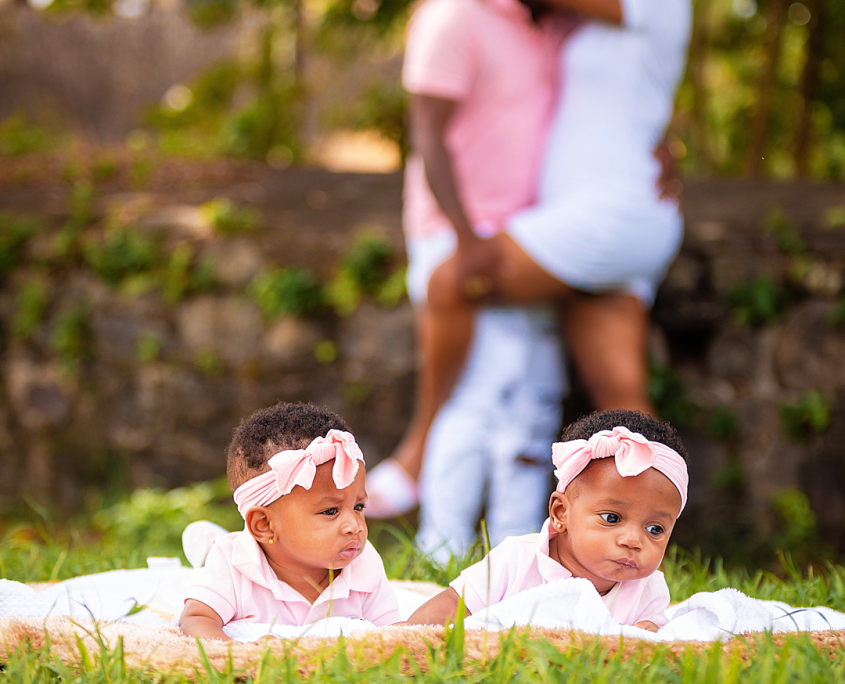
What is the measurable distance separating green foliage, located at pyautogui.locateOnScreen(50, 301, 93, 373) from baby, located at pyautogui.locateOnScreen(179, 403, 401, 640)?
3.16 meters

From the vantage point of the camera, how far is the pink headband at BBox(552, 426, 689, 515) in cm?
152

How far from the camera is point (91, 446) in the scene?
183 inches

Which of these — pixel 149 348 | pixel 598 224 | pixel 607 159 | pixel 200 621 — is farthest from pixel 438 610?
pixel 149 348

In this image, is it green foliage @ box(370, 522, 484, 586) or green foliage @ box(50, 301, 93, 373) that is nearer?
green foliage @ box(370, 522, 484, 586)

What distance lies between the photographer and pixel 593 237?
111 inches

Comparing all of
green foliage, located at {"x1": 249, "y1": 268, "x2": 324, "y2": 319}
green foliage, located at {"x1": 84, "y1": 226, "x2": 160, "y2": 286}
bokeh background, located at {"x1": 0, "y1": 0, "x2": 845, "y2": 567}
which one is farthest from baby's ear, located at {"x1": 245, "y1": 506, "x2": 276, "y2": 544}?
green foliage, located at {"x1": 84, "y1": 226, "x2": 160, "y2": 286}

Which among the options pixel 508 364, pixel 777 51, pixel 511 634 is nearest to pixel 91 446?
pixel 508 364

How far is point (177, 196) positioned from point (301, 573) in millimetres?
3608

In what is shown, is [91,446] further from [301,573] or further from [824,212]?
[824,212]

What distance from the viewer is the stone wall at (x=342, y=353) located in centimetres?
385

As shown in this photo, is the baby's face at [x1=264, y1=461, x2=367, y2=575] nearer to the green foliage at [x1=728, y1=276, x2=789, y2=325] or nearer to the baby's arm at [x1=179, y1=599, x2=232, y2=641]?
the baby's arm at [x1=179, y1=599, x2=232, y2=641]

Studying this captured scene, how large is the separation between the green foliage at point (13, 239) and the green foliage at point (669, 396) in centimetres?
327

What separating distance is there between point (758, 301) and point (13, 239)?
3722mm

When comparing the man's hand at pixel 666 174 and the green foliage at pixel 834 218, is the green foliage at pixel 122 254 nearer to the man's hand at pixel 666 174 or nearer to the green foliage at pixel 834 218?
the man's hand at pixel 666 174
